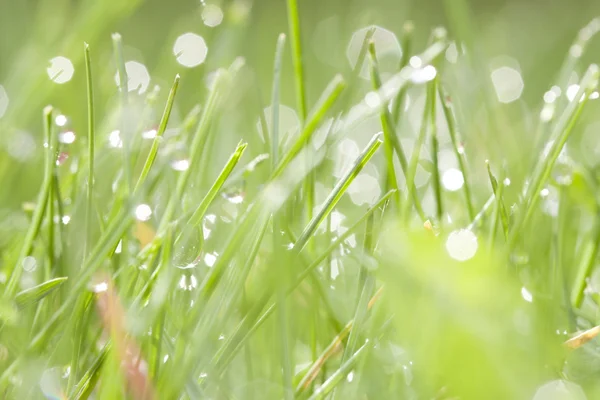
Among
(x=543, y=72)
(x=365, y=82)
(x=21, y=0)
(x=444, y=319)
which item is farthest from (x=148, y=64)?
(x=444, y=319)

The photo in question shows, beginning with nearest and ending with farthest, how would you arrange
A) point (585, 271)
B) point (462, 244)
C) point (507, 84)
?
point (462, 244) → point (585, 271) → point (507, 84)

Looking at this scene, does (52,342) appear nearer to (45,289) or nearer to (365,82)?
(45,289)

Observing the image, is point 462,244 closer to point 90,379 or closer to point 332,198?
point 332,198

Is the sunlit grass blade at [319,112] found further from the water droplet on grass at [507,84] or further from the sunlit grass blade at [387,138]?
the water droplet on grass at [507,84]

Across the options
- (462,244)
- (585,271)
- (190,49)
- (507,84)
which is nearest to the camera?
(462,244)

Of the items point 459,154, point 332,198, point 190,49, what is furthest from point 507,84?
point 332,198

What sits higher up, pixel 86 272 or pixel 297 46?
pixel 297 46

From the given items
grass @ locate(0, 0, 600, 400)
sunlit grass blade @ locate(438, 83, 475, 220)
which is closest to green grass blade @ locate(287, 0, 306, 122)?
grass @ locate(0, 0, 600, 400)

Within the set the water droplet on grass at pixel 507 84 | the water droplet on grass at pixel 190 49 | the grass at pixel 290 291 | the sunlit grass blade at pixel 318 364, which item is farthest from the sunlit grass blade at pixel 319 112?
the water droplet on grass at pixel 507 84

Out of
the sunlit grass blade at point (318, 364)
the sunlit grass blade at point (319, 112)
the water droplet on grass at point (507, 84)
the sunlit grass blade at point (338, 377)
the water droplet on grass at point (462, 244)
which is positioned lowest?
the sunlit grass blade at point (318, 364)
